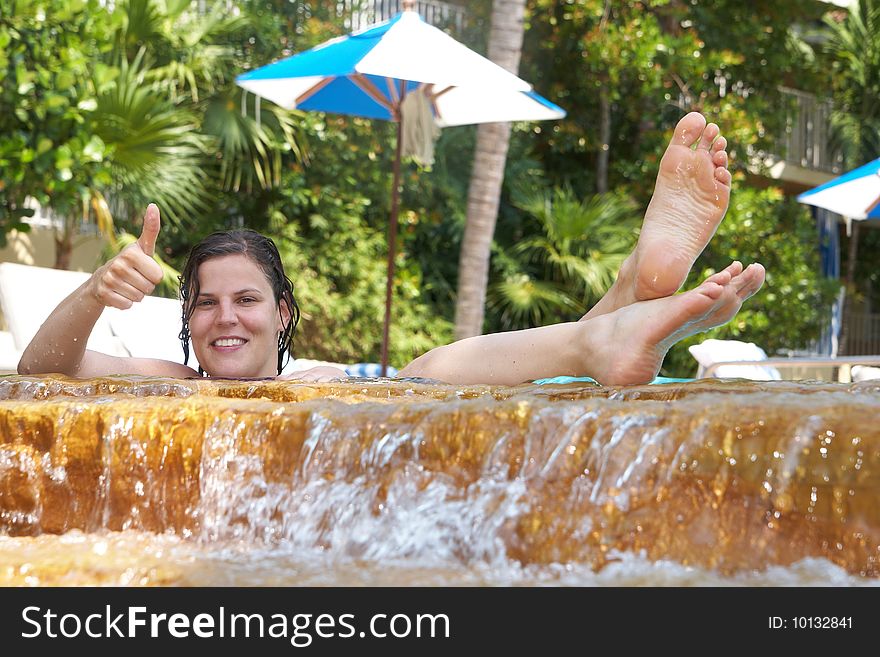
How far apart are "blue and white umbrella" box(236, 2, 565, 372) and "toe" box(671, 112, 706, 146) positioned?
312cm

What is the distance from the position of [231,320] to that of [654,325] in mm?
1231

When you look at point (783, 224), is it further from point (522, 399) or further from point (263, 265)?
point (522, 399)

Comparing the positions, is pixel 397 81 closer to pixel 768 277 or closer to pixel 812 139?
pixel 768 277

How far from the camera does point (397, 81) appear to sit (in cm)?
727

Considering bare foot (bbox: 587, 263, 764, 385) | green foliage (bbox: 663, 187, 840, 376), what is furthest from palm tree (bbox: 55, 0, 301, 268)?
bare foot (bbox: 587, 263, 764, 385)

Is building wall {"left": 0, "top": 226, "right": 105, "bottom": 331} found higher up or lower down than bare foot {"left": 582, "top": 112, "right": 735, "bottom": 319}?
higher up

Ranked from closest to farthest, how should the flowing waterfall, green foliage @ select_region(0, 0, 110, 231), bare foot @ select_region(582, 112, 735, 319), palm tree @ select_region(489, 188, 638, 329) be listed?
the flowing waterfall, bare foot @ select_region(582, 112, 735, 319), green foliage @ select_region(0, 0, 110, 231), palm tree @ select_region(489, 188, 638, 329)

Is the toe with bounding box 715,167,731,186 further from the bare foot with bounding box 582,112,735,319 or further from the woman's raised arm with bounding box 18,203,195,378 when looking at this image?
the woman's raised arm with bounding box 18,203,195,378

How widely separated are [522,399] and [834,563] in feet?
2.03

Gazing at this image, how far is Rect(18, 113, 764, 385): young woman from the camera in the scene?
8.30 feet

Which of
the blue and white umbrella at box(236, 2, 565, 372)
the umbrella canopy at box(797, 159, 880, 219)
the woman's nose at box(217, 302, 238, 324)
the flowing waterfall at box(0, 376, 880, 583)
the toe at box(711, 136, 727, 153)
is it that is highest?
the blue and white umbrella at box(236, 2, 565, 372)

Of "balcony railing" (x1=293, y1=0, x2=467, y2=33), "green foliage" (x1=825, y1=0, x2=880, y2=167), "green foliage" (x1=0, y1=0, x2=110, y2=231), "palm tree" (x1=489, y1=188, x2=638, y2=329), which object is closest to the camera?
"green foliage" (x1=0, y1=0, x2=110, y2=231)

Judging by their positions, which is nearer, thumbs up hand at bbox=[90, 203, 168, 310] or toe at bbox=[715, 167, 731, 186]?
thumbs up hand at bbox=[90, 203, 168, 310]
